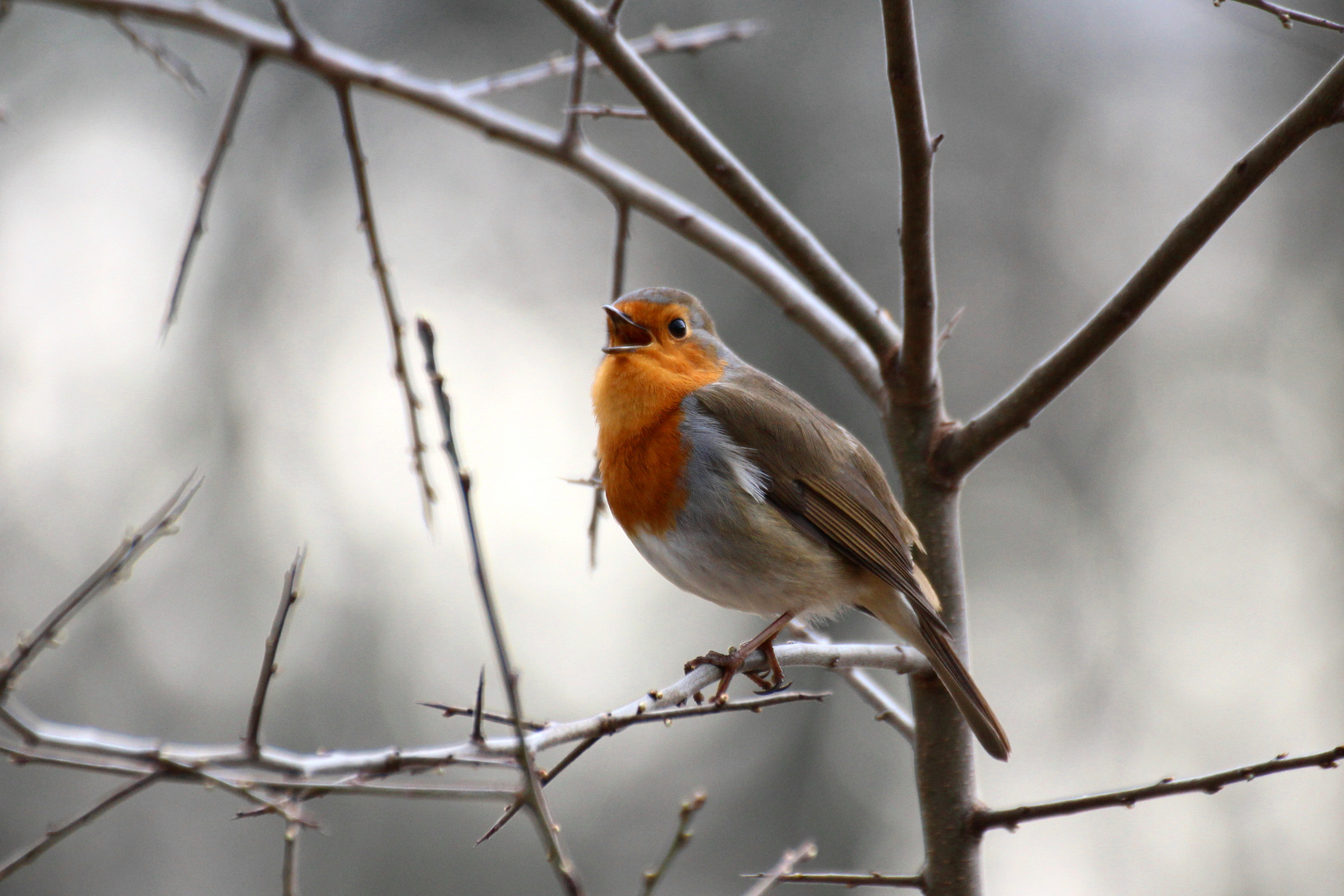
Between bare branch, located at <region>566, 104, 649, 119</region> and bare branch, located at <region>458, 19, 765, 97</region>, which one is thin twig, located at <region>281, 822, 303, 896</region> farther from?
bare branch, located at <region>458, 19, 765, 97</region>

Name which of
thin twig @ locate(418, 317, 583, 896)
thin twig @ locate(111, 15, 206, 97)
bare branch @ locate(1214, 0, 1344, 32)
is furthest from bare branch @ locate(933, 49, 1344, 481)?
thin twig @ locate(111, 15, 206, 97)

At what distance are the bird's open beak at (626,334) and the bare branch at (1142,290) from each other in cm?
104

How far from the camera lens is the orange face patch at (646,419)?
2.88 meters

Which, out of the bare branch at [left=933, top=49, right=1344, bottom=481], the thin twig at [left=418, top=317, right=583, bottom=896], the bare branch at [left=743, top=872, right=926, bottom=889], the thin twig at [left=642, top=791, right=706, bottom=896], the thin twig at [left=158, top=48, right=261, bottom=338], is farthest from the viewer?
the thin twig at [left=158, top=48, right=261, bottom=338]

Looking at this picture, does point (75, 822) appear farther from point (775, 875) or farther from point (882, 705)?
point (882, 705)

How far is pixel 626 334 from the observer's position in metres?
3.29

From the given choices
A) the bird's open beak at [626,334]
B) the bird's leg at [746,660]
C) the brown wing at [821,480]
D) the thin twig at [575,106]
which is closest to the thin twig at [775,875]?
the bird's leg at [746,660]

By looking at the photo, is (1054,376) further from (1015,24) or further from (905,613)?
(1015,24)

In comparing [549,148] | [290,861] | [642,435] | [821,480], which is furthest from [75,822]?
[549,148]

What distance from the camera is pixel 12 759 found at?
57.3 inches

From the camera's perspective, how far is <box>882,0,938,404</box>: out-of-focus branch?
6.95 ft

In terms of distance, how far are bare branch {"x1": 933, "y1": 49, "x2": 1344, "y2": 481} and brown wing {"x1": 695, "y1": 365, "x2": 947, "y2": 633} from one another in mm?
356

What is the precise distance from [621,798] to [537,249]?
5.28 m

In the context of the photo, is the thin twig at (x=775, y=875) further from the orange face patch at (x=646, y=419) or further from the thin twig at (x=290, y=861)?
the orange face patch at (x=646, y=419)
